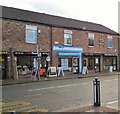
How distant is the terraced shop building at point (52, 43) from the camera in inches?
843

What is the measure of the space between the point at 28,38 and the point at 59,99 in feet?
44.3

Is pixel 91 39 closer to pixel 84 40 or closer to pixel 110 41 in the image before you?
pixel 84 40

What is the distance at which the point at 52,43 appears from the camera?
24.8m

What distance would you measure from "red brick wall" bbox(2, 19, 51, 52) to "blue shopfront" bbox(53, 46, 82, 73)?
5.69 feet

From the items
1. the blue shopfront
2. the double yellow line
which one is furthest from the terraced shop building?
the double yellow line

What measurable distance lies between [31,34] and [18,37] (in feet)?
5.34

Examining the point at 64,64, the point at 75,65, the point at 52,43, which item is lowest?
the point at 75,65

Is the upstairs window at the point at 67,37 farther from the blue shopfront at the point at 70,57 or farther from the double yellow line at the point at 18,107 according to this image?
the double yellow line at the point at 18,107

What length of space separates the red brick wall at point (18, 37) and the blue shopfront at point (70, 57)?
174cm

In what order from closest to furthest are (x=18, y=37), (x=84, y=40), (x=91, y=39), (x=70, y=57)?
(x=18, y=37), (x=70, y=57), (x=84, y=40), (x=91, y=39)

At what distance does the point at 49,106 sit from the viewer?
8.90 meters

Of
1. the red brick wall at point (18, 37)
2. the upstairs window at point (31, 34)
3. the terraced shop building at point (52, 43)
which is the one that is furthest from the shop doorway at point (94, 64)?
the upstairs window at point (31, 34)

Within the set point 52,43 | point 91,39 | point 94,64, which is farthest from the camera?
point 94,64

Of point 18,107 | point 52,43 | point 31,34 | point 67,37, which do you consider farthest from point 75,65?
point 18,107
